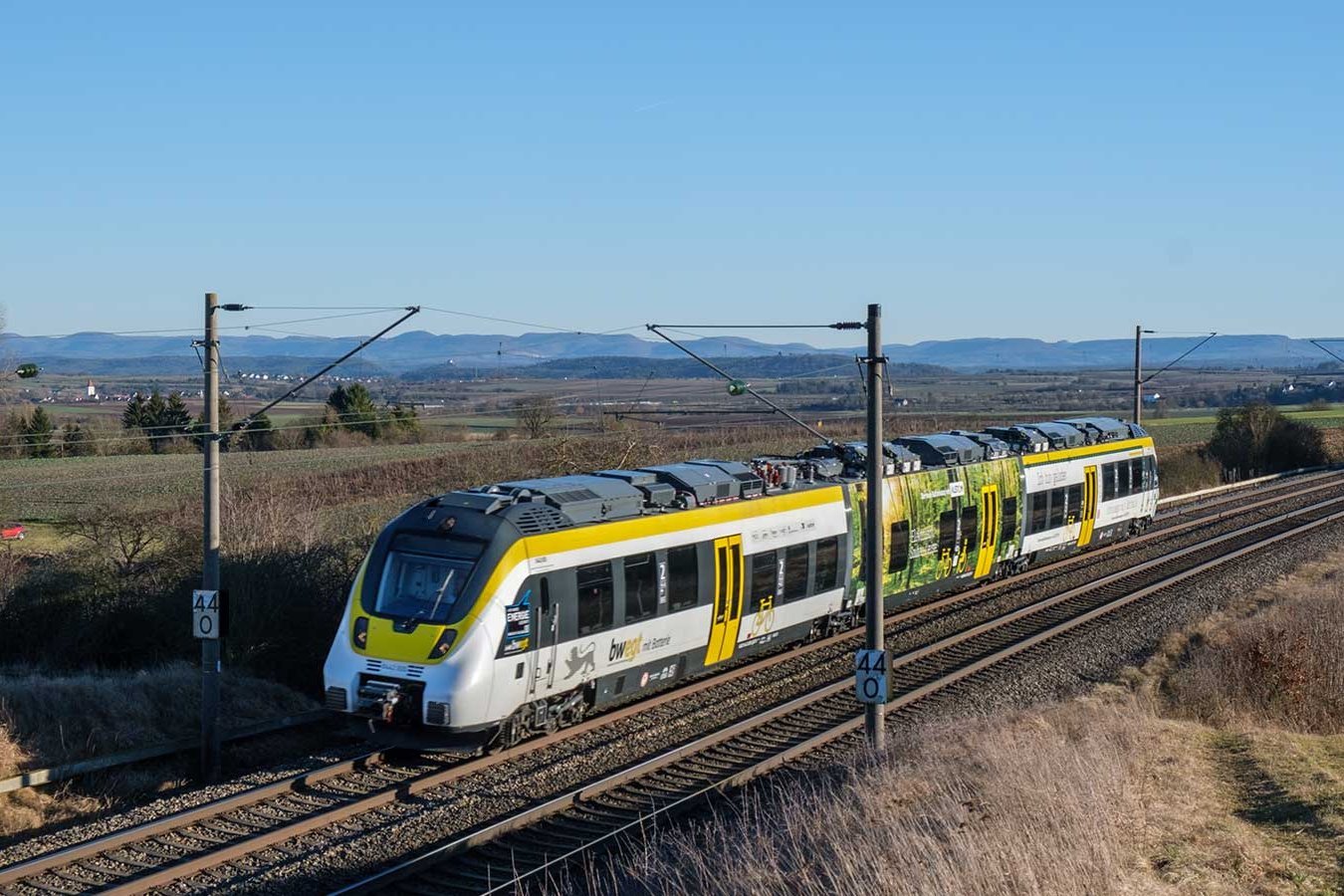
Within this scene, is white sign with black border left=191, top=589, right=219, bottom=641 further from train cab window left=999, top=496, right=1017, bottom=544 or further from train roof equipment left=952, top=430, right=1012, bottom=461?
train cab window left=999, top=496, right=1017, bottom=544

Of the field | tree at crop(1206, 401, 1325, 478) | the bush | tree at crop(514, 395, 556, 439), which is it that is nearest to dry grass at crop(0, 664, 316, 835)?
the bush

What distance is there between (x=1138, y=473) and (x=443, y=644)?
26878 mm

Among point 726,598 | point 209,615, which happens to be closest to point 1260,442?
point 726,598

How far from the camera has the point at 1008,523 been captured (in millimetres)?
29812

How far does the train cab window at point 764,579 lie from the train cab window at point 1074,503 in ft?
45.3

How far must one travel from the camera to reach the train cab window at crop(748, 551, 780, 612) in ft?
67.8

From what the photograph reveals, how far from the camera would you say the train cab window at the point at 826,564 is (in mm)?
22531

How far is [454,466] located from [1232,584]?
20.0 m

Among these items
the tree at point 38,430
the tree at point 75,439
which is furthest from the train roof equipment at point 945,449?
the tree at point 38,430

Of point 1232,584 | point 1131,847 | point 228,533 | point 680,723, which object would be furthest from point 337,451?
point 1131,847

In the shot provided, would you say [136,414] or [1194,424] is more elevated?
[136,414]

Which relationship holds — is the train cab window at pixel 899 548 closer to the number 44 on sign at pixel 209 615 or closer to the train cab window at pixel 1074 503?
the train cab window at pixel 1074 503

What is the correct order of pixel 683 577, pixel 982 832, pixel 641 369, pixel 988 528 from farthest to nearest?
1. pixel 641 369
2. pixel 988 528
3. pixel 683 577
4. pixel 982 832

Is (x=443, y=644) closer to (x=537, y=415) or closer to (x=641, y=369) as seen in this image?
(x=537, y=415)
